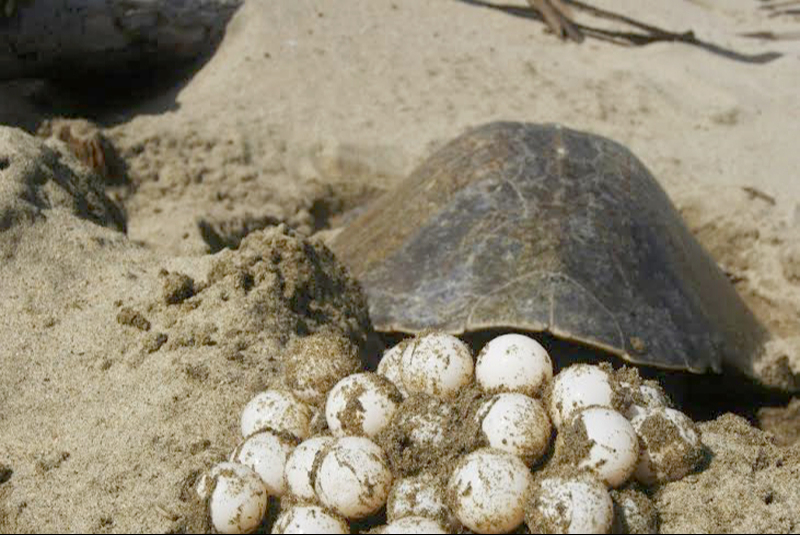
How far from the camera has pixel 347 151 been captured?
4.33 metres

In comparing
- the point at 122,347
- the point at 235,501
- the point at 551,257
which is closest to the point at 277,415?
the point at 235,501

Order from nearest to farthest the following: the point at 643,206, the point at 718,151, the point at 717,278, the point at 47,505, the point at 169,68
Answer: the point at 47,505, the point at 643,206, the point at 717,278, the point at 718,151, the point at 169,68

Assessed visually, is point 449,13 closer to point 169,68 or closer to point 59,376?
Result: point 169,68

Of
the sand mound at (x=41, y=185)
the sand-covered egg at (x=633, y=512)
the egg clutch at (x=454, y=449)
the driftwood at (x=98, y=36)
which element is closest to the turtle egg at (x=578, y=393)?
the egg clutch at (x=454, y=449)

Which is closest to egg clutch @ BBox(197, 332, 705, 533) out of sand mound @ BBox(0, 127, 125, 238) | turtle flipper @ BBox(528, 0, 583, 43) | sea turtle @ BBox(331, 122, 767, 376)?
sea turtle @ BBox(331, 122, 767, 376)

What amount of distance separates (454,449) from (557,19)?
476 centimetres

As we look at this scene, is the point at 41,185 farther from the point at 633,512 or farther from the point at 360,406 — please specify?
Answer: the point at 633,512

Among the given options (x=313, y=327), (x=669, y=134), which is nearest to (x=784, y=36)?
(x=669, y=134)

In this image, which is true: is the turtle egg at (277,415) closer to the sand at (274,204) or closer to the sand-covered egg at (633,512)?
the sand at (274,204)

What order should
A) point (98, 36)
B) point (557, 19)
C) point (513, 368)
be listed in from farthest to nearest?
point (557, 19)
point (98, 36)
point (513, 368)

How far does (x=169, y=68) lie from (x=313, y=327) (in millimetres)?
3186

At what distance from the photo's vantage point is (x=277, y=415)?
1890 mm

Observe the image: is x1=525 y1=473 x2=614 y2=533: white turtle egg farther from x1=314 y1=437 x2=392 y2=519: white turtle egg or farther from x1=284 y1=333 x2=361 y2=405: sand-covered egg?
x1=284 y1=333 x2=361 y2=405: sand-covered egg

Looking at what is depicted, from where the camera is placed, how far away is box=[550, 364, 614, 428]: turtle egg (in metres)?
1.78
